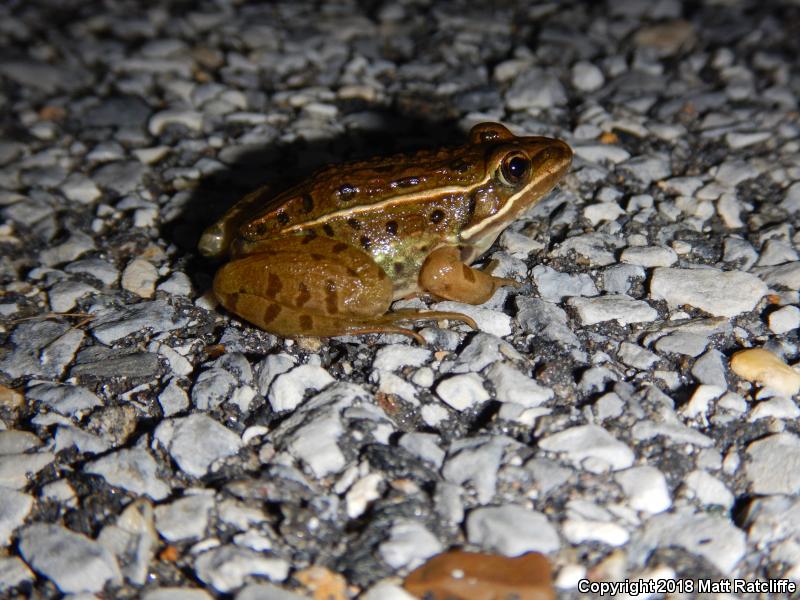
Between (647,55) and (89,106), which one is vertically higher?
(647,55)

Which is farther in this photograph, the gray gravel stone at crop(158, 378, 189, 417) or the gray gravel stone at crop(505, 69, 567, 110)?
the gray gravel stone at crop(505, 69, 567, 110)

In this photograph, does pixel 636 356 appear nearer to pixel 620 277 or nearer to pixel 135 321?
pixel 620 277

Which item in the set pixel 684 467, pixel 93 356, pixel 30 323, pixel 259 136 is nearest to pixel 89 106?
pixel 259 136

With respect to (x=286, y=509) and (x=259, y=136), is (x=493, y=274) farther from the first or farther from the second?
(x=259, y=136)

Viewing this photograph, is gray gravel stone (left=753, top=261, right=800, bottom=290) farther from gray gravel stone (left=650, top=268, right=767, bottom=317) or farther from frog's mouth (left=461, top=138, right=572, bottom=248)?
frog's mouth (left=461, top=138, right=572, bottom=248)

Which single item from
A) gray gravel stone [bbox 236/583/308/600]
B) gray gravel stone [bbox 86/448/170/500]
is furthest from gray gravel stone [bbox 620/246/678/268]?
gray gravel stone [bbox 86/448/170/500]

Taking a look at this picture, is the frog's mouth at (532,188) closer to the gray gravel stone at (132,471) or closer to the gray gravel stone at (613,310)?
the gray gravel stone at (613,310)

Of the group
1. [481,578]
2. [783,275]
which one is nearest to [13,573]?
[481,578]
